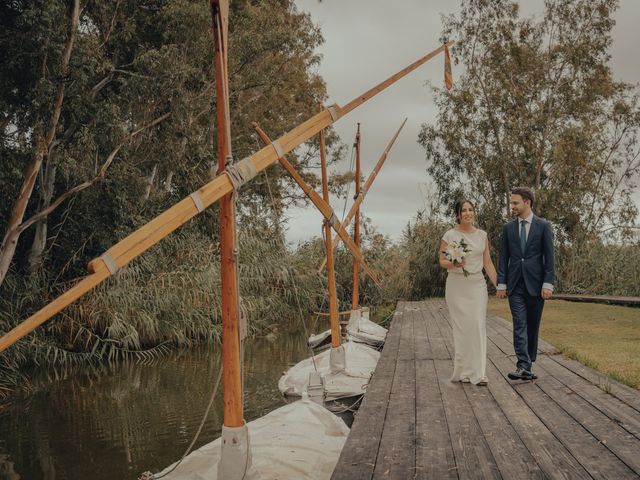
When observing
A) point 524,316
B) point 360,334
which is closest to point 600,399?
point 524,316

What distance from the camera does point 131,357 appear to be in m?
13.7

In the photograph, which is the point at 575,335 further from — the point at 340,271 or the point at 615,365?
the point at 340,271

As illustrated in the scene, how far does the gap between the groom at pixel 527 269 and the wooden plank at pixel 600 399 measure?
52cm

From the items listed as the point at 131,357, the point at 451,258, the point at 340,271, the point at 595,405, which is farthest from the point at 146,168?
the point at 595,405

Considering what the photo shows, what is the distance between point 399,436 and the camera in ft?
14.6

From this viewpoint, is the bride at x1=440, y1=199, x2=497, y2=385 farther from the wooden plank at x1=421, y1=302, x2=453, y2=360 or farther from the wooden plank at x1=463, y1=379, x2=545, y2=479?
the wooden plank at x1=421, y1=302, x2=453, y2=360

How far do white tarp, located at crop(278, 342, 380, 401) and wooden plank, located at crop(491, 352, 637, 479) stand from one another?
2.41m

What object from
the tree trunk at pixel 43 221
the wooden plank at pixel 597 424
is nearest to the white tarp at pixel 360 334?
the wooden plank at pixel 597 424

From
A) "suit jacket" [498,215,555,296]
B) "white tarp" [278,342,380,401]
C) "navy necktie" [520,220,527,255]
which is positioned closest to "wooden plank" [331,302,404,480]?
"white tarp" [278,342,380,401]

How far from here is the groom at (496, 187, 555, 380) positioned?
6.00 m

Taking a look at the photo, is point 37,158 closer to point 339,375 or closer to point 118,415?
point 118,415

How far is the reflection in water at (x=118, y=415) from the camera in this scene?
7383mm

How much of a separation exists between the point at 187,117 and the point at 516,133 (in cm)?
1461

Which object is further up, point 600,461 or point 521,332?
point 521,332
